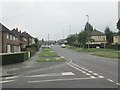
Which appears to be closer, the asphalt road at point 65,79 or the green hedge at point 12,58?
the asphalt road at point 65,79

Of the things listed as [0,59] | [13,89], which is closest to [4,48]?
[0,59]

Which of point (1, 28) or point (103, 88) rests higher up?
point (1, 28)

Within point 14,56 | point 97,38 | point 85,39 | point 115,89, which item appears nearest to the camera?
point 115,89

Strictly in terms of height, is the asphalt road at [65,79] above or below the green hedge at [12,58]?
below

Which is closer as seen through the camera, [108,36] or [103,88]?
[103,88]

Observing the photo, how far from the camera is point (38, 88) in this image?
36.9 feet

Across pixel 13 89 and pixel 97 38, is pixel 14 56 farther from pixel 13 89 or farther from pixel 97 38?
pixel 97 38

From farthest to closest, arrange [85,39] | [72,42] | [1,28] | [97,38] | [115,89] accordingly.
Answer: [97,38]
[72,42]
[85,39]
[1,28]
[115,89]

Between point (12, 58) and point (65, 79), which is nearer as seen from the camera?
point (65, 79)

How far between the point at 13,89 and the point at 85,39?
65963 mm

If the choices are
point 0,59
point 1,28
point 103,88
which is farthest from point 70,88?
point 1,28

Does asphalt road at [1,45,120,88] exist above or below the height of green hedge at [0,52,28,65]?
below

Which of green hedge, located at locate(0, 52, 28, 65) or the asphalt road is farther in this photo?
green hedge, located at locate(0, 52, 28, 65)

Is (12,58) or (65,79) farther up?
(12,58)
